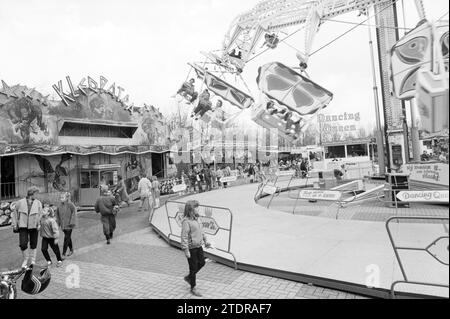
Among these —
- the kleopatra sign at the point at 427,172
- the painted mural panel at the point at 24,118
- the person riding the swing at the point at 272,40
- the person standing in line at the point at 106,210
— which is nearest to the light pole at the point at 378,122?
the kleopatra sign at the point at 427,172

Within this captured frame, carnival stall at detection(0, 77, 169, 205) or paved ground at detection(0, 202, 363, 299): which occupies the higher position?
carnival stall at detection(0, 77, 169, 205)

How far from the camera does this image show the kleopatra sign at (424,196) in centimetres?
859

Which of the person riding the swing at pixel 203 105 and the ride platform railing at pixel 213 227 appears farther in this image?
the person riding the swing at pixel 203 105

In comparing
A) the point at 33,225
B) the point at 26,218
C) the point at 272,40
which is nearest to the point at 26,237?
the point at 33,225

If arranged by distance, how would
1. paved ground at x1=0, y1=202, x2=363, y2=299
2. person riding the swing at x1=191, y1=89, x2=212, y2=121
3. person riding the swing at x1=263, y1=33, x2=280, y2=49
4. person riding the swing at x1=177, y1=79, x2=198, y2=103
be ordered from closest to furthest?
paved ground at x1=0, y1=202, x2=363, y2=299, person riding the swing at x1=263, y1=33, x2=280, y2=49, person riding the swing at x1=191, y1=89, x2=212, y2=121, person riding the swing at x1=177, y1=79, x2=198, y2=103

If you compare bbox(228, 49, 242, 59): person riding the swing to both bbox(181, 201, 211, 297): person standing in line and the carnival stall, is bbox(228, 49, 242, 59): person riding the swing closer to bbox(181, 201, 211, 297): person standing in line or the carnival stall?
the carnival stall

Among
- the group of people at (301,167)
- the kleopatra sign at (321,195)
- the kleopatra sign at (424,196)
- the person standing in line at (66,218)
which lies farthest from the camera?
the group of people at (301,167)

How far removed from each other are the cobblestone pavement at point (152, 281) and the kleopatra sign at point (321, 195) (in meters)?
5.24

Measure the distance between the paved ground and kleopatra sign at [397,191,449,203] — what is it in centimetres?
527

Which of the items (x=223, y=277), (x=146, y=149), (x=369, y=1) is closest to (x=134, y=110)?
(x=146, y=149)

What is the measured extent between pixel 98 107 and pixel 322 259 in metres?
15.7

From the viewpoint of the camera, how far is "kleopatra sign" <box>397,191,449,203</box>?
338 inches

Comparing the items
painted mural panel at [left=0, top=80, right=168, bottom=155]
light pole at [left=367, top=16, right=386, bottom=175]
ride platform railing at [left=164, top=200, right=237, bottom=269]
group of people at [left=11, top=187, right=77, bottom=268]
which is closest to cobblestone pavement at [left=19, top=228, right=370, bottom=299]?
group of people at [left=11, top=187, right=77, bottom=268]

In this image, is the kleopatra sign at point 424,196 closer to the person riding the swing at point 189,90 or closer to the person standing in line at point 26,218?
the person standing in line at point 26,218
